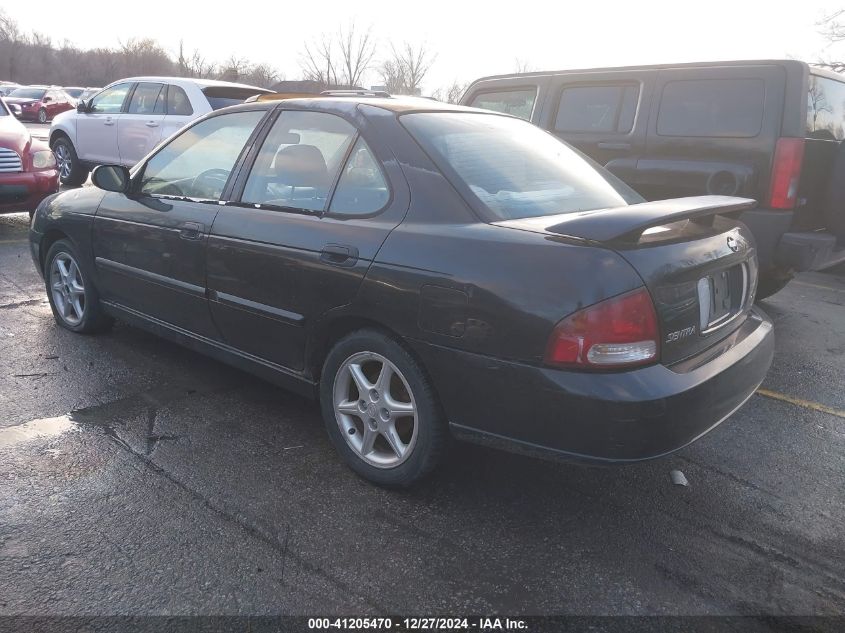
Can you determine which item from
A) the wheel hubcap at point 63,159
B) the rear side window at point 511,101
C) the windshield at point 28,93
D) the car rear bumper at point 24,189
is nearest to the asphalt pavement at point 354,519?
the rear side window at point 511,101

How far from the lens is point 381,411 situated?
287 centimetres

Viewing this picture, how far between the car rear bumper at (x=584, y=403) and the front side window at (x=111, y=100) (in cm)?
953

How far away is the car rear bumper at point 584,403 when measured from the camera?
7.60ft

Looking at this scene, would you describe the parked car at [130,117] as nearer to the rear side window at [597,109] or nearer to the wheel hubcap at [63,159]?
the wheel hubcap at [63,159]

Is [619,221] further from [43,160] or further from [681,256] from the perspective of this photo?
[43,160]

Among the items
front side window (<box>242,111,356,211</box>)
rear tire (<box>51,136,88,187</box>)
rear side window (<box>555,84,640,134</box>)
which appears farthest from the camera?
rear tire (<box>51,136,88,187</box>)

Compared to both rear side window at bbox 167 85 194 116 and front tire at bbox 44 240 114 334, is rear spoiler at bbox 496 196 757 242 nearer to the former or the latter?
front tire at bbox 44 240 114 334

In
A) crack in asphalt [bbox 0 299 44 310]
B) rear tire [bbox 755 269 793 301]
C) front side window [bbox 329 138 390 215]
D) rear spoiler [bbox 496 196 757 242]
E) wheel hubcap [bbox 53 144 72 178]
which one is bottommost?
rear tire [bbox 755 269 793 301]

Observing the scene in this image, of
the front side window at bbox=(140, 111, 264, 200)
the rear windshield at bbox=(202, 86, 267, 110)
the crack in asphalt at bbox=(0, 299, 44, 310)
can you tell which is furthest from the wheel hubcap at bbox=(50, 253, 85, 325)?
the rear windshield at bbox=(202, 86, 267, 110)

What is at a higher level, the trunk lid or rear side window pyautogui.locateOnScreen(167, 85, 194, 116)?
rear side window pyautogui.locateOnScreen(167, 85, 194, 116)

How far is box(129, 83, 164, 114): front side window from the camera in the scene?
9664mm

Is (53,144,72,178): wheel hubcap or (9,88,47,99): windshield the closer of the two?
(53,144,72,178): wheel hubcap

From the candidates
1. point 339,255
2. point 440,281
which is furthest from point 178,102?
point 440,281

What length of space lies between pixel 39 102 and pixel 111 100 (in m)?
23.5
